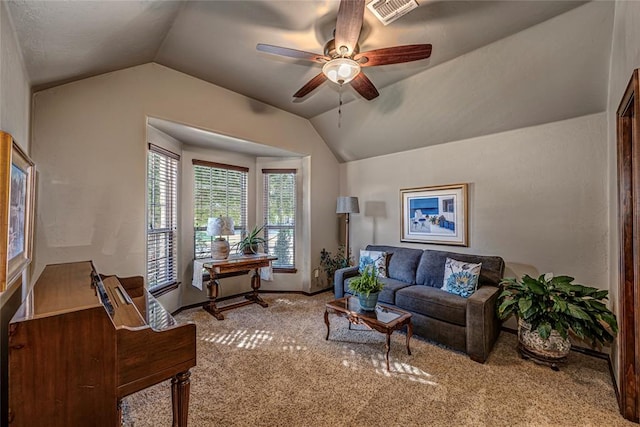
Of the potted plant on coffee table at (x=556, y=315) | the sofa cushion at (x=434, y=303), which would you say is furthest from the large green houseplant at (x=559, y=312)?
the sofa cushion at (x=434, y=303)

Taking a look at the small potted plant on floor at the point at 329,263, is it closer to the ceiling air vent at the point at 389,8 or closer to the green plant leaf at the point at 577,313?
Answer: the green plant leaf at the point at 577,313

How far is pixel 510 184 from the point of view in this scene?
3275mm

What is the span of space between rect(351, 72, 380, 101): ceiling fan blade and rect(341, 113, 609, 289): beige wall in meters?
1.79

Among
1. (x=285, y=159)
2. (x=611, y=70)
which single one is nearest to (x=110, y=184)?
(x=285, y=159)

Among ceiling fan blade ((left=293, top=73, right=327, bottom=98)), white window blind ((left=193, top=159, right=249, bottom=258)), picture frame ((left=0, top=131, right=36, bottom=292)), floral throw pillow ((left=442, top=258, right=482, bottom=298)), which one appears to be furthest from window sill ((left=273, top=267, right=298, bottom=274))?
picture frame ((left=0, top=131, right=36, bottom=292))

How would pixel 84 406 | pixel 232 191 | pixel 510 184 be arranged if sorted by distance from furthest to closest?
pixel 232 191 → pixel 510 184 → pixel 84 406

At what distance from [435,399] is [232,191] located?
3865mm

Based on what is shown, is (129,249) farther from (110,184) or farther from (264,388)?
(264,388)

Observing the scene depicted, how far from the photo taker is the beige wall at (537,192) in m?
2.75

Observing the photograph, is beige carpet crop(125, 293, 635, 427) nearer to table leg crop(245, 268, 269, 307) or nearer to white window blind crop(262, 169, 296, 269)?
table leg crop(245, 268, 269, 307)

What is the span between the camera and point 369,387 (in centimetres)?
218

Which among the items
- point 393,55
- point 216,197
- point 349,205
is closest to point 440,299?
point 349,205

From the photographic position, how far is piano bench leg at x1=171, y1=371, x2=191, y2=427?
1522 millimetres

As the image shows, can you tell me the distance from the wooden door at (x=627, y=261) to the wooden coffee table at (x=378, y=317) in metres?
1.46
